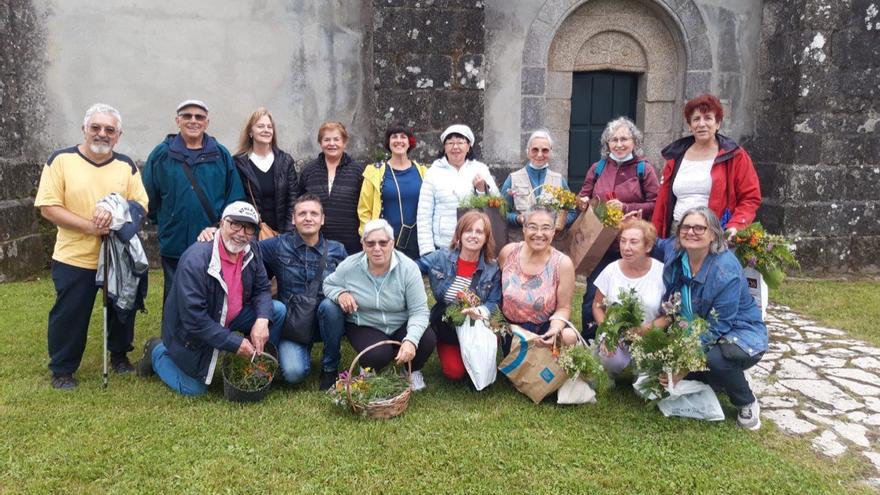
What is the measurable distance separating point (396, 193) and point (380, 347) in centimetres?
131

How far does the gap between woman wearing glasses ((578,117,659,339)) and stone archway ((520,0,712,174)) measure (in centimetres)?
312

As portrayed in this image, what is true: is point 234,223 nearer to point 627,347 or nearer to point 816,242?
point 627,347

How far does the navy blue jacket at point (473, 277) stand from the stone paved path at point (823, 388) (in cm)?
173

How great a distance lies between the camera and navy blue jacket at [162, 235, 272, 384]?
3.51 metres

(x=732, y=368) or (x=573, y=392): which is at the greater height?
(x=732, y=368)

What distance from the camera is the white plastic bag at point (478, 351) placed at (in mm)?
3701

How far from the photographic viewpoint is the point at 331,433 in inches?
129

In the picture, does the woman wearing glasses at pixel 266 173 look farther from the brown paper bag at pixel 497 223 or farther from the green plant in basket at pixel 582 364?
the green plant in basket at pixel 582 364

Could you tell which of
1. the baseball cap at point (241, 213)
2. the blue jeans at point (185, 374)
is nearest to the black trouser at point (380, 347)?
the blue jeans at point (185, 374)

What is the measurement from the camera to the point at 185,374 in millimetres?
3785

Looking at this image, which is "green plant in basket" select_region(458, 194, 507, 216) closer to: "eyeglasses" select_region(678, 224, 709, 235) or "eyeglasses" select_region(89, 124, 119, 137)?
"eyeglasses" select_region(678, 224, 709, 235)

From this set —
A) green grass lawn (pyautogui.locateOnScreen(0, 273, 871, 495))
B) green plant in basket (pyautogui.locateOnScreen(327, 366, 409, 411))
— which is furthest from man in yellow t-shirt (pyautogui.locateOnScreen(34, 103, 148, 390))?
green plant in basket (pyautogui.locateOnScreen(327, 366, 409, 411))

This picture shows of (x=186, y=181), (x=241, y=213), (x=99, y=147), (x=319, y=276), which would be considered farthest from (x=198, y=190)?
(x=319, y=276)

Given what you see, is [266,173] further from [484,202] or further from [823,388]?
[823,388]
